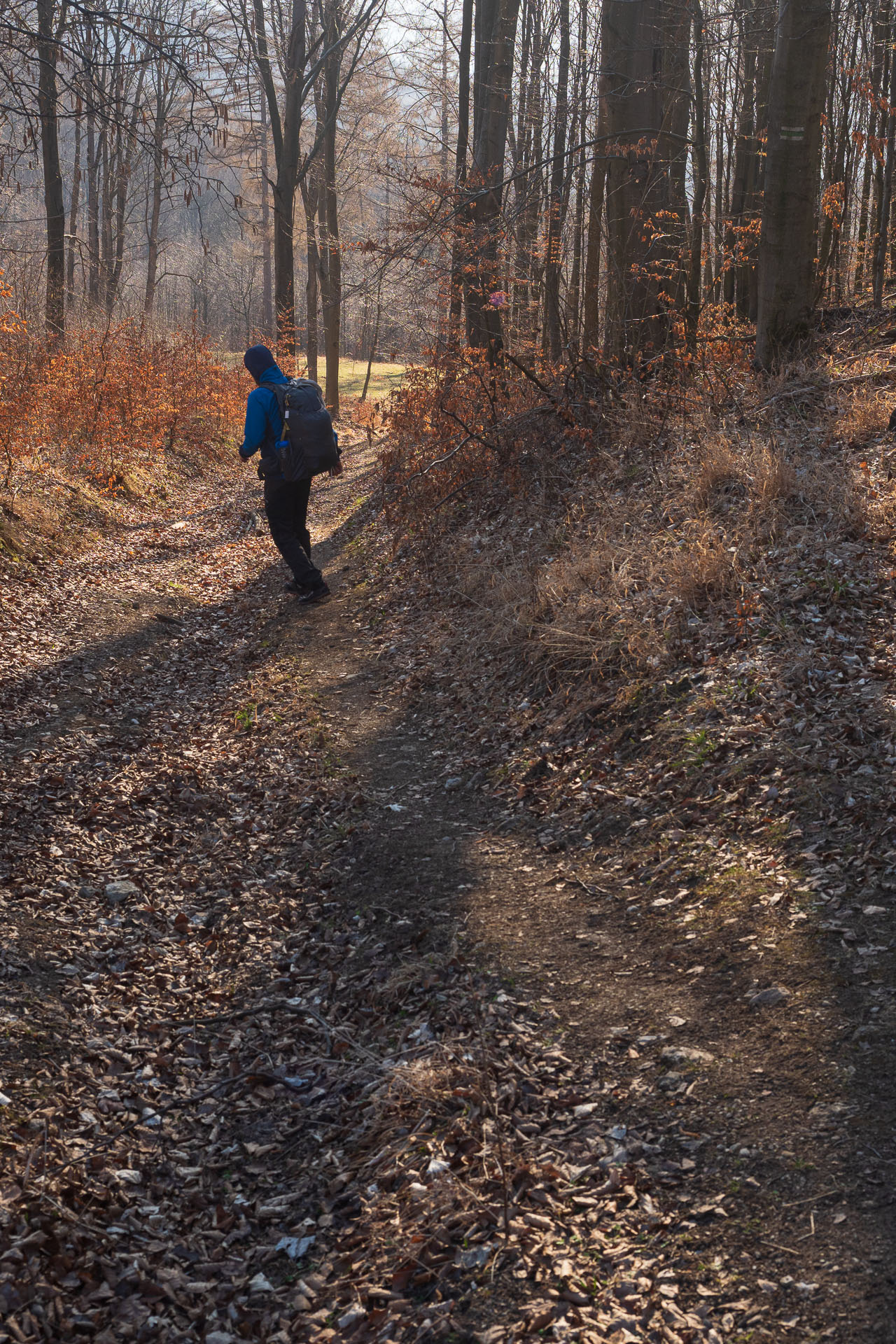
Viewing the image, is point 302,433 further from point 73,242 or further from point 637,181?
point 73,242

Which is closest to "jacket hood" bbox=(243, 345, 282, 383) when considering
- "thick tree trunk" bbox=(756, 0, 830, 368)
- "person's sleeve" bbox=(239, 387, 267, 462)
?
"person's sleeve" bbox=(239, 387, 267, 462)

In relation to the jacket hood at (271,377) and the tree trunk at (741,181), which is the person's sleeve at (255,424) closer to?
the jacket hood at (271,377)

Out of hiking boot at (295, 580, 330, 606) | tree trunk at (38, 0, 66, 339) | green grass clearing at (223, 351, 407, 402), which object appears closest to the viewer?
hiking boot at (295, 580, 330, 606)

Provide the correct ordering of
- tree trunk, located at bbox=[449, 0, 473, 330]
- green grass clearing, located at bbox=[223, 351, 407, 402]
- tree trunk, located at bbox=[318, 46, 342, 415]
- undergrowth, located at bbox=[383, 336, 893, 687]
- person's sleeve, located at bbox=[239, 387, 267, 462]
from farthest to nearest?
1. green grass clearing, located at bbox=[223, 351, 407, 402]
2. tree trunk, located at bbox=[318, 46, 342, 415]
3. tree trunk, located at bbox=[449, 0, 473, 330]
4. person's sleeve, located at bbox=[239, 387, 267, 462]
5. undergrowth, located at bbox=[383, 336, 893, 687]

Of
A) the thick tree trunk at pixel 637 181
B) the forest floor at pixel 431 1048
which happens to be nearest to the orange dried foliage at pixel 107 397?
the forest floor at pixel 431 1048

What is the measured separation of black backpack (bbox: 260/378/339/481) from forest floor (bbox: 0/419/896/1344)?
11.9 ft

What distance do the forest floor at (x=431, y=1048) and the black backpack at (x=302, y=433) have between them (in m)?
3.63

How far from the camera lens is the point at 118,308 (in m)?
25.0

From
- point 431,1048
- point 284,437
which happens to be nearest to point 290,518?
point 284,437

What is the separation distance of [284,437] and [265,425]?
Result: 0.25 metres

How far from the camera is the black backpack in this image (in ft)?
30.2

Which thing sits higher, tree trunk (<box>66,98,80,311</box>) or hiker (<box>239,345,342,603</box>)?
tree trunk (<box>66,98,80,311</box>)

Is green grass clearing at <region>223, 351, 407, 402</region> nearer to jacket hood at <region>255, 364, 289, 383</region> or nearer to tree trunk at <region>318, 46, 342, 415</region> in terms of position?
tree trunk at <region>318, 46, 342, 415</region>

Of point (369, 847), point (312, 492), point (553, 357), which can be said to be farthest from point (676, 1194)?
point (312, 492)
